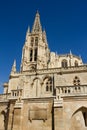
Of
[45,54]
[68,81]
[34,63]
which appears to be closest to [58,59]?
[45,54]

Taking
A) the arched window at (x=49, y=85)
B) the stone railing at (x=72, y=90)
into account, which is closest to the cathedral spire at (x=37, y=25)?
the arched window at (x=49, y=85)

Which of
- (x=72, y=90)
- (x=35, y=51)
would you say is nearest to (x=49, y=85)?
(x=72, y=90)

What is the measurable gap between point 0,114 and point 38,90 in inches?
743

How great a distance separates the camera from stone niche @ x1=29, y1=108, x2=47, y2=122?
1285 cm

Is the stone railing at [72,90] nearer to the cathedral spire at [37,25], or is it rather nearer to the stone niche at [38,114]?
the stone niche at [38,114]

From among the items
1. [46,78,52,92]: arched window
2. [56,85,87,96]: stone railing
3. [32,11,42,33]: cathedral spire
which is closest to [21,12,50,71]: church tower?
[32,11,42,33]: cathedral spire

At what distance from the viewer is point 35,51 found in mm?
54656

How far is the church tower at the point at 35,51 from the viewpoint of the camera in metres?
50.6

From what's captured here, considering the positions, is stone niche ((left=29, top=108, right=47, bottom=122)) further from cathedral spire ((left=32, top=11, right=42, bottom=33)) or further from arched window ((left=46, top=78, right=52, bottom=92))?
cathedral spire ((left=32, top=11, right=42, bottom=33))

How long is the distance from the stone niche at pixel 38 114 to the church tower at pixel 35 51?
35.5 m

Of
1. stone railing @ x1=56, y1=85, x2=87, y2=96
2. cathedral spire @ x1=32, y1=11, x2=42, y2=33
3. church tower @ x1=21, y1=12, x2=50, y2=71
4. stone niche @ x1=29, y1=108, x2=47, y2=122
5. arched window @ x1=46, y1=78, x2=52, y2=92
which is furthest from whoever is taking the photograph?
cathedral spire @ x1=32, y1=11, x2=42, y2=33

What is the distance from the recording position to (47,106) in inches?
519

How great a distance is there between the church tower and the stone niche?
35451 mm

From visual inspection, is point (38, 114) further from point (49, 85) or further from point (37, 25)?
point (37, 25)
